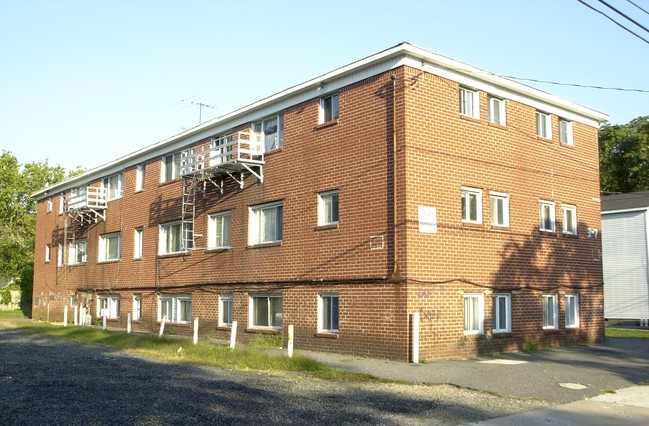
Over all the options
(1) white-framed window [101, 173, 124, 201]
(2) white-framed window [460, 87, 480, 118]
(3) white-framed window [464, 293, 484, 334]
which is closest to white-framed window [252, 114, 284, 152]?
(2) white-framed window [460, 87, 480, 118]

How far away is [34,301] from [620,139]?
43064 mm

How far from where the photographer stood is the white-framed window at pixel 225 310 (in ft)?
78.1

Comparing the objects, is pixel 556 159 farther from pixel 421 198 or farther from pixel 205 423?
pixel 205 423

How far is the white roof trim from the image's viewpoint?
59.0 ft

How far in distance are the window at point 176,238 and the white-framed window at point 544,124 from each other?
13268mm

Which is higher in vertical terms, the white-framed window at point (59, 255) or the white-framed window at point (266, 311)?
the white-framed window at point (59, 255)

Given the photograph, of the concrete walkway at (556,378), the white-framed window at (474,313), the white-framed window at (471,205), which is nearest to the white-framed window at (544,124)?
the white-framed window at (471,205)

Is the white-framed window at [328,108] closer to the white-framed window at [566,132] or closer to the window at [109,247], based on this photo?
the white-framed window at [566,132]

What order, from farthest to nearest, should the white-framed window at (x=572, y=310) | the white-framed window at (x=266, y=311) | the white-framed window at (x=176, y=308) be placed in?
the white-framed window at (x=176, y=308), the white-framed window at (x=572, y=310), the white-framed window at (x=266, y=311)

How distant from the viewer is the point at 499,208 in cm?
2014

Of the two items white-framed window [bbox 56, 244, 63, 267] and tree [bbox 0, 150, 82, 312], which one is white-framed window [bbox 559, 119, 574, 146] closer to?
white-framed window [bbox 56, 244, 63, 267]

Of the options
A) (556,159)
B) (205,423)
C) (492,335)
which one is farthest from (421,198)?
(205,423)

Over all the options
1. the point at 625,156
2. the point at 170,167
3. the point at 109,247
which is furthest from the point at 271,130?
the point at 625,156

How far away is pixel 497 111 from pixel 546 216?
3.93 m
